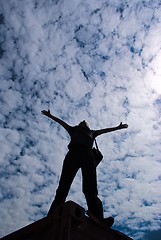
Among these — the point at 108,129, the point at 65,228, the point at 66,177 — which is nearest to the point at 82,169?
the point at 66,177

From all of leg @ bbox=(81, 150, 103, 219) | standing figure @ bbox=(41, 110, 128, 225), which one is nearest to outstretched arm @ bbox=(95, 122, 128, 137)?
standing figure @ bbox=(41, 110, 128, 225)

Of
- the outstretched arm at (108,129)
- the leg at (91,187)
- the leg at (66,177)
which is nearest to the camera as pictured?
the leg at (91,187)

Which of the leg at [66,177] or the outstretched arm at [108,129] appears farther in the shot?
the outstretched arm at [108,129]

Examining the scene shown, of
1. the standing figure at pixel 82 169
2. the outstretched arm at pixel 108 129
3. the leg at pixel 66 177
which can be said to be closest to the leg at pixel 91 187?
the standing figure at pixel 82 169

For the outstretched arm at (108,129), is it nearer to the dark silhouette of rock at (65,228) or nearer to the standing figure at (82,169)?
the standing figure at (82,169)

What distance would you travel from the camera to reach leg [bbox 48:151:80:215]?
410 cm

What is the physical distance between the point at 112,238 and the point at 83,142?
236 cm

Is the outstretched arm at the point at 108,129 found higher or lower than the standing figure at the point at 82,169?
higher

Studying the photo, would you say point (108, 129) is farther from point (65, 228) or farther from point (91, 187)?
point (65, 228)

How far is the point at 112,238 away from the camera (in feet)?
8.93

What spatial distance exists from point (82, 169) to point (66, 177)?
0.35 m

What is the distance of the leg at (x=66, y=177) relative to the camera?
4.10 meters

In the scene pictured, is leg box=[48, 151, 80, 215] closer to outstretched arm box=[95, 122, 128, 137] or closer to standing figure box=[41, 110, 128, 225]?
standing figure box=[41, 110, 128, 225]

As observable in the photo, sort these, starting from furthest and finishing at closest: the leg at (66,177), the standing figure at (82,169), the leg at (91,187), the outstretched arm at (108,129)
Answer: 1. the outstretched arm at (108,129)
2. the leg at (66,177)
3. the standing figure at (82,169)
4. the leg at (91,187)
